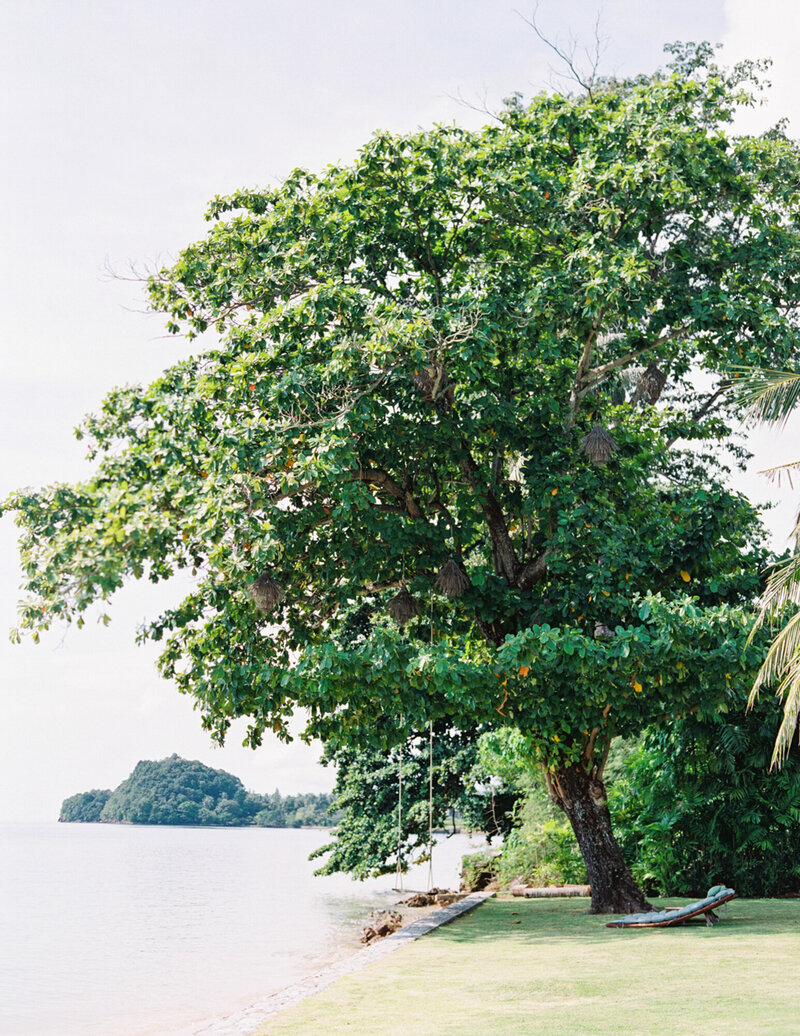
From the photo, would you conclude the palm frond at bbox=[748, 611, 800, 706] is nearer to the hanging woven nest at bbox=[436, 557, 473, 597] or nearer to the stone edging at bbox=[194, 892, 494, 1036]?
the hanging woven nest at bbox=[436, 557, 473, 597]

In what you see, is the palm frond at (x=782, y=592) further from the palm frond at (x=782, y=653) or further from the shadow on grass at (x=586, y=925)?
the shadow on grass at (x=586, y=925)

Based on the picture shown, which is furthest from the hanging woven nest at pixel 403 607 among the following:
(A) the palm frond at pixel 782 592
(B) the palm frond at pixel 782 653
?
(B) the palm frond at pixel 782 653

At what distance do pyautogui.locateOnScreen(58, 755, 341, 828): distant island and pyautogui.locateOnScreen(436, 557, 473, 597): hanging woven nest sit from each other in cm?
7875

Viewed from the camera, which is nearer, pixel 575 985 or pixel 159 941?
pixel 575 985

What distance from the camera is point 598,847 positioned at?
502 inches

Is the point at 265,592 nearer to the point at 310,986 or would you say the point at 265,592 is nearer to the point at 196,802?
the point at 310,986

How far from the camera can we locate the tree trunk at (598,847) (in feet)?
41.6

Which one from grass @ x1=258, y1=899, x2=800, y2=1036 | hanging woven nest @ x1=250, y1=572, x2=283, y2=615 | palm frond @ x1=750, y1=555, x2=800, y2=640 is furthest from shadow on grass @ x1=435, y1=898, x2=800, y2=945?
hanging woven nest @ x1=250, y1=572, x2=283, y2=615

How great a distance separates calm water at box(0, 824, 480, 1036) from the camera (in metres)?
11.9

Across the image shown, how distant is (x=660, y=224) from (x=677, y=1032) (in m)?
10.9

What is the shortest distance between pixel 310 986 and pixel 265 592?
4.21m

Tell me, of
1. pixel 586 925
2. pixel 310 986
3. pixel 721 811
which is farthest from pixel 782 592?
pixel 721 811

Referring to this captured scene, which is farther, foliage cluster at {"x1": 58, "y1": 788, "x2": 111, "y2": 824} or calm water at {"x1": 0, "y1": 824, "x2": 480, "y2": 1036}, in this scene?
foliage cluster at {"x1": 58, "y1": 788, "x2": 111, "y2": 824}

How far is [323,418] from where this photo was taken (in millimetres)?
10680
